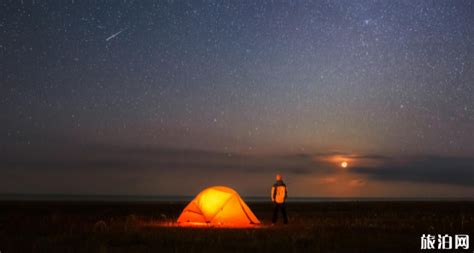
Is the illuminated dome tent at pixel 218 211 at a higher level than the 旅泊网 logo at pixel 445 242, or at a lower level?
higher

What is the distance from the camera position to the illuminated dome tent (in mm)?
24188

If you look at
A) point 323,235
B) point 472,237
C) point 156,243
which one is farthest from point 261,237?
point 472,237

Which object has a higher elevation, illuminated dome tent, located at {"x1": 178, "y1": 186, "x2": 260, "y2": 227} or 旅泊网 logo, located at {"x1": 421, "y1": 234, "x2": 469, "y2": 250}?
illuminated dome tent, located at {"x1": 178, "y1": 186, "x2": 260, "y2": 227}

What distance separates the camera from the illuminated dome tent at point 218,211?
24.2 meters

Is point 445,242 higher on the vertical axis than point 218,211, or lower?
lower

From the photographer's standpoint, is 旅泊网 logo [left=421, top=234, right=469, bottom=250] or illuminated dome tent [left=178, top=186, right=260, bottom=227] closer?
旅泊网 logo [left=421, top=234, right=469, bottom=250]

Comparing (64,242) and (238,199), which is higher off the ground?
(238,199)

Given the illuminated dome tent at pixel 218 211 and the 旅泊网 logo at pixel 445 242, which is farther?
the illuminated dome tent at pixel 218 211

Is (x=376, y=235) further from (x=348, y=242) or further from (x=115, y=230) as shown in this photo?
(x=115, y=230)

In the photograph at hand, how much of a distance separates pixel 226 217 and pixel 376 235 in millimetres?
7259

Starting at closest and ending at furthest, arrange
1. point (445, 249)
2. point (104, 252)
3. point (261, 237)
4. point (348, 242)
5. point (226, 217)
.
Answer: point (104, 252) < point (445, 249) < point (348, 242) < point (261, 237) < point (226, 217)

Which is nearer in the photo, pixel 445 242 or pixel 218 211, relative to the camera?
pixel 445 242

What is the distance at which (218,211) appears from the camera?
24.2 meters

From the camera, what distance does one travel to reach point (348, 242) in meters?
16.7
